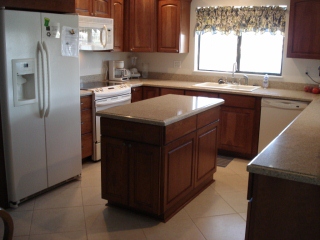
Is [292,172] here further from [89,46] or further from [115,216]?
[89,46]

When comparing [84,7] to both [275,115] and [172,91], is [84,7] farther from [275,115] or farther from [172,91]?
[275,115]

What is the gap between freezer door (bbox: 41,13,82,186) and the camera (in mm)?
3475

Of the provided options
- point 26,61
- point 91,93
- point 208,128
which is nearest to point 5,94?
point 26,61

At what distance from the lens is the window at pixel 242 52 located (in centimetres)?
507

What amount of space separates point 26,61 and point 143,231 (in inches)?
68.4

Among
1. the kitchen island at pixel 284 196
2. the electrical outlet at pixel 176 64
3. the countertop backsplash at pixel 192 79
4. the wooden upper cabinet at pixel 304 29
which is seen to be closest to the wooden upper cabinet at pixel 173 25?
the electrical outlet at pixel 176 64

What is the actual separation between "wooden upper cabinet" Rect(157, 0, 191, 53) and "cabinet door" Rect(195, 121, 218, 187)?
192 centimetres

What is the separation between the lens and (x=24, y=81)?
331cm

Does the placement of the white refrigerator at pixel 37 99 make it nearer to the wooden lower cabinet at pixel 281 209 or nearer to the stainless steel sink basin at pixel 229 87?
the stainless steel sink basin at pixel 229 87

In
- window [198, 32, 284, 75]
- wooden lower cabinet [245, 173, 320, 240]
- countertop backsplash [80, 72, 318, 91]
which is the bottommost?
wooden lower cabinet [245, 173, 320, 240]

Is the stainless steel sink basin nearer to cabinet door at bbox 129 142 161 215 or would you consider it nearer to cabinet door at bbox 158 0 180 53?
cabinet door at bbox 158 0 180 53

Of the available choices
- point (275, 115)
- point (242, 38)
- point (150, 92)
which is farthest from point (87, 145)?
point (242, 38)

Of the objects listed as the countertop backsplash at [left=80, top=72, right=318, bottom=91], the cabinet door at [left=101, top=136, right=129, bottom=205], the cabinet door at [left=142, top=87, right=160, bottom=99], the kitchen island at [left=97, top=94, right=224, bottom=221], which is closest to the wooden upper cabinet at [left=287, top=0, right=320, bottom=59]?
the countertop backsplash at [left=80, top=72, right=318, bottom=91]

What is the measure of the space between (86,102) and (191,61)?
1975 mm
